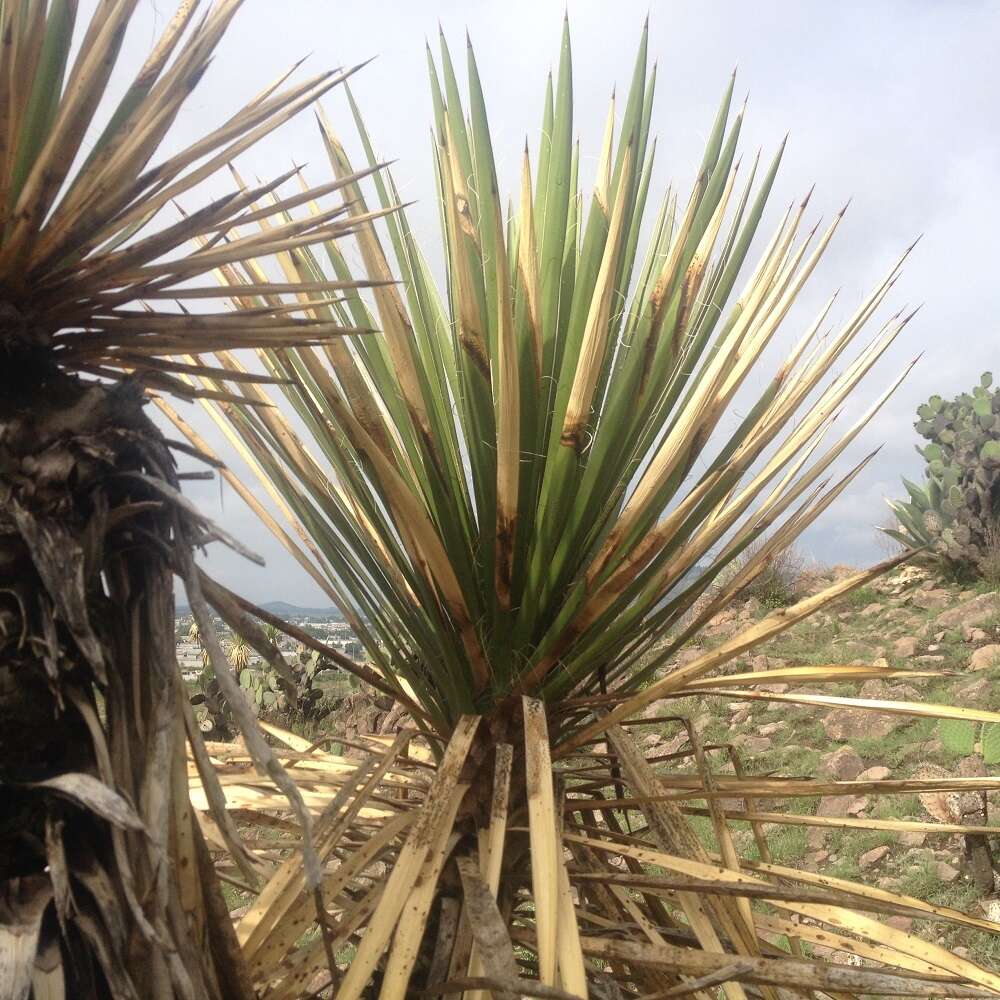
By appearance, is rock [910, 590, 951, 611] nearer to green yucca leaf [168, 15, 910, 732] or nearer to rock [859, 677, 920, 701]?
rock [859, 677, 920, 701]

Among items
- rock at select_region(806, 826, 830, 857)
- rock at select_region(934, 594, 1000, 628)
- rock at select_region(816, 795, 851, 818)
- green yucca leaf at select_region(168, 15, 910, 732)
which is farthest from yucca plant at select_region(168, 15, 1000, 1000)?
rock at select_region(934, 594, 1000, 628)

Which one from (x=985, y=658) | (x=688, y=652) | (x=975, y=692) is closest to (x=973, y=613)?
(x=985, y=658)

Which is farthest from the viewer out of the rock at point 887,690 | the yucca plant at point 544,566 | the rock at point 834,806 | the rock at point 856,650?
the rock at point 856,650

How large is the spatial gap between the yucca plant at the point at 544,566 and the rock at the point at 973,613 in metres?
6.30

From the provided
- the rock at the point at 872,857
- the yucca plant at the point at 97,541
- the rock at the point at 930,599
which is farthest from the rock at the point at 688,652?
the yucca plant at the point at 97,541

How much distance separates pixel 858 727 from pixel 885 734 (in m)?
0.20

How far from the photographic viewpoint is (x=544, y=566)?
1.11 m

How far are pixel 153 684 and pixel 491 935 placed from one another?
0.34 meters

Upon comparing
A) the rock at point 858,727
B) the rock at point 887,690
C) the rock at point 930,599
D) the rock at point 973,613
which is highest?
the rock at point 930,599

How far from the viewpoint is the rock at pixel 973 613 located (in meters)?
6.80

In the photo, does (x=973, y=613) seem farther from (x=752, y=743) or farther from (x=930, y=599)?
(x=752, y=743)

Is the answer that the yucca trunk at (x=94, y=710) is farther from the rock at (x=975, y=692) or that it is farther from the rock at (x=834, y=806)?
the rock at (x=975, y=692)

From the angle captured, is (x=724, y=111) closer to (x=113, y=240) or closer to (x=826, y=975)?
(x=113, y=240)

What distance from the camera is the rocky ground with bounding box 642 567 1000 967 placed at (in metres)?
3.88
